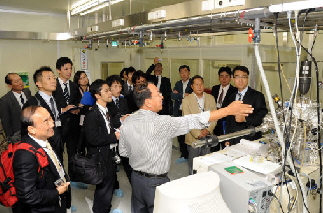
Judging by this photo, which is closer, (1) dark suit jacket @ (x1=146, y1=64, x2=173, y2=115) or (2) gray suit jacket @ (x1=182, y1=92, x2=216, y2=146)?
(2) gray suit jacket @ (x1=182, y1=92, x2=216, y2=146)

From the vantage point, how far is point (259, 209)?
4.37ft

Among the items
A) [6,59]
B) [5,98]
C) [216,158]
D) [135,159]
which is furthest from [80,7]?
[216,158]

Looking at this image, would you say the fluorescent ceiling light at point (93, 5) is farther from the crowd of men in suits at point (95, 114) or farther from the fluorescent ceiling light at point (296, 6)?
the fluorescent ceiling light at point (296, 6)

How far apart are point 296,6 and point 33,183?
5.91ft

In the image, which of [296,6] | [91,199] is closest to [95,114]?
[91,199]

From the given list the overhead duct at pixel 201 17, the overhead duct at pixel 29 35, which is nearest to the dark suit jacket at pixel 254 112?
the overhead duct at pixel 201 17

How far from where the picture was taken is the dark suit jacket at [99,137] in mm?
2508

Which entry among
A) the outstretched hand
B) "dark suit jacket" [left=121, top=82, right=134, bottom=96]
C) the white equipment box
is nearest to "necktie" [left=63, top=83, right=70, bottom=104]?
"dark suit jacket" [left=121, top=82, right=134, bottom=96]

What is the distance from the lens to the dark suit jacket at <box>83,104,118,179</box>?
8.23 feet

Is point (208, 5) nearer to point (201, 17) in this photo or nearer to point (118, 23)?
point (201, 17)

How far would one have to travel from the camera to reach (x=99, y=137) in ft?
8.25

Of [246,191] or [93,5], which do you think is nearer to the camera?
[246,191]

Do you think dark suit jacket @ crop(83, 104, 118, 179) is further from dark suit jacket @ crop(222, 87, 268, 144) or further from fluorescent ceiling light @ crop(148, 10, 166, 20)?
dark suit jacket @ crop(222, 87, 268, 144)

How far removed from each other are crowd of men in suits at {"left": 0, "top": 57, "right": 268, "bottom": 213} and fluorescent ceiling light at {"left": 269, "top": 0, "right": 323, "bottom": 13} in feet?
3.48
